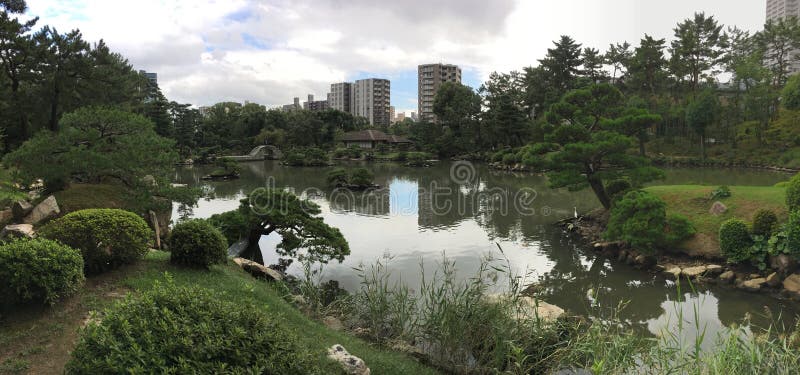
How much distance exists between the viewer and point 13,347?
3.42 meters

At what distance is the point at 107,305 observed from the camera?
4191mm

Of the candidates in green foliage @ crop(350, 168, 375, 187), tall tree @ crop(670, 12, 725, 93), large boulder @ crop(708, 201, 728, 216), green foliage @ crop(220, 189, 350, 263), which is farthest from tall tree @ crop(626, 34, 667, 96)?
green foliage @ crop(220, 189, 350, 263)

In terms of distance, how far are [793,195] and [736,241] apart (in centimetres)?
120

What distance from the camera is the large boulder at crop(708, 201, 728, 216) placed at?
9.51m

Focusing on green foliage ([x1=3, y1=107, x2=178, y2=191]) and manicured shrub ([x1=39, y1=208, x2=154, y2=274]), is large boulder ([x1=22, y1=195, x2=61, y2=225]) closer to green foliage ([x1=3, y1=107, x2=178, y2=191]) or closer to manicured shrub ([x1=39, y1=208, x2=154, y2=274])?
green foliage ([x1=3, y1=107, x2=178, y2=191])

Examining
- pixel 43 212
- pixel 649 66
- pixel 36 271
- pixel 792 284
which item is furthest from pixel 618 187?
pixel 649 66

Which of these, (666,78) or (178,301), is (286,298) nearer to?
(178,301)

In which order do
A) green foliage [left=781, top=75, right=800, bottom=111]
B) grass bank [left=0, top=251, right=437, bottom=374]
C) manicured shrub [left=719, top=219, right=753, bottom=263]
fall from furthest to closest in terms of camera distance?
green foliage [left=781, top=75, right=800, bottom=111]
manicured shrub [left=719, top=219, right=753, bottom=263]
grass bank [left=0, top=251, right=437, bottom=374]

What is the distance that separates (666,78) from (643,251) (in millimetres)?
31104

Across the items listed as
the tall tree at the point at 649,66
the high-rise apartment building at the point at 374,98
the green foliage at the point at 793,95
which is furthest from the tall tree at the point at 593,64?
the high-rise apartment building at the point at 374,98

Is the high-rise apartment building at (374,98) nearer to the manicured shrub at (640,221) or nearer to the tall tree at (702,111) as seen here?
the tall tree at (702,111)

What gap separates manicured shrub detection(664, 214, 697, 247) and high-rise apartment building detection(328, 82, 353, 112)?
91537mm

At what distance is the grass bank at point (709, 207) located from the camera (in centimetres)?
885

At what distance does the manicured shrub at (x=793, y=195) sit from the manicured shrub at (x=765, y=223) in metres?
0.31
